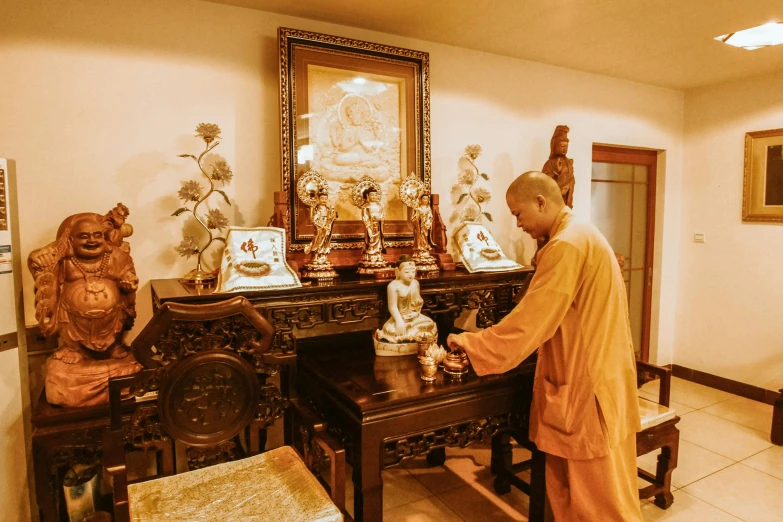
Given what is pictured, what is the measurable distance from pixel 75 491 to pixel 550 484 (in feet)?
6.49

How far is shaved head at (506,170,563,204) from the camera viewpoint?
81.7 inches

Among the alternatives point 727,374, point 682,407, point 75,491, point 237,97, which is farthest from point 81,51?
point 727,374

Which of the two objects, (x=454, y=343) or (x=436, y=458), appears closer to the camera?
(x=454, y=343)

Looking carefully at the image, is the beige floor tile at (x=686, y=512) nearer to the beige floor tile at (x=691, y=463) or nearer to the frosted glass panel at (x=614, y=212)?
the beige floor tile at (x=691, y=463)

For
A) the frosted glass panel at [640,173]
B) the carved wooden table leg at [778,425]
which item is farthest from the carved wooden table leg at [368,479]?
the frosted glass panel at [640,173]

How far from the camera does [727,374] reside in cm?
435

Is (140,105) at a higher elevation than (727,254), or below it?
higher

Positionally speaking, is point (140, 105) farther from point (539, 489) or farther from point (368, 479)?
point (539, 489)

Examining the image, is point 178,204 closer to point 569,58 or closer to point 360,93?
point 360,93

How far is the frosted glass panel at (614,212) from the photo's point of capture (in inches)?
169

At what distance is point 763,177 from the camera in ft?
13.3

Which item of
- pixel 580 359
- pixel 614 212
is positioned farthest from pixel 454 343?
pixel 614 212

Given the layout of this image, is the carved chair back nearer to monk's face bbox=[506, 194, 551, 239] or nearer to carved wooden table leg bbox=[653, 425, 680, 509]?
monk's face bbox=[506, 194, 551, 239]

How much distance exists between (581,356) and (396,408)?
737mm
